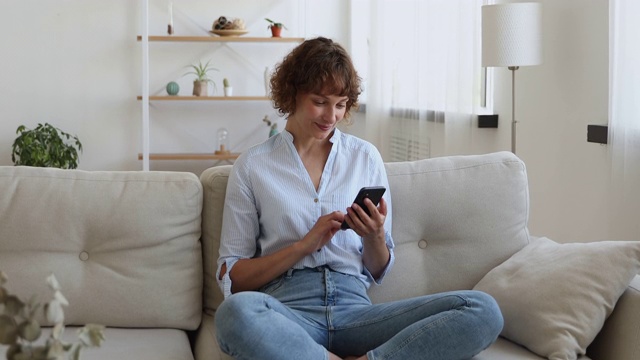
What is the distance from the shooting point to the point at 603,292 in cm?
209

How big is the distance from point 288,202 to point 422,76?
3.10 metres

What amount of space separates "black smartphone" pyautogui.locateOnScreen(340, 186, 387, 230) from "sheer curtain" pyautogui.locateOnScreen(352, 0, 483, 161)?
8.27 feet

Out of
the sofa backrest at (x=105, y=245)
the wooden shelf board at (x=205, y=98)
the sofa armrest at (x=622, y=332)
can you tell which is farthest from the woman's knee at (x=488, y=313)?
the wooden shelf board at (x=205, y=98)

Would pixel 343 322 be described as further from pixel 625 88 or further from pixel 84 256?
pixel 625 88

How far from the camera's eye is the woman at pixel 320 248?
78.5 inches

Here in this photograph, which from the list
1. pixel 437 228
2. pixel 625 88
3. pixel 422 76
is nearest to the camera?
pixel 437 228

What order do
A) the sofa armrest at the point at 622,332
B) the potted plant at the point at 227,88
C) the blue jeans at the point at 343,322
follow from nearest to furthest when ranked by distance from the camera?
the blue jeans at the point at 343,322 < the sofa armrest at the point at 622,332 < the potted plant at the point at 227,88

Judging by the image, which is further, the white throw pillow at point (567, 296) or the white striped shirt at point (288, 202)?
the white striped shirt at point (288, 202)

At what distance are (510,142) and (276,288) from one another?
2435 mm

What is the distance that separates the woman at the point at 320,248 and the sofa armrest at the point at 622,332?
28 cm

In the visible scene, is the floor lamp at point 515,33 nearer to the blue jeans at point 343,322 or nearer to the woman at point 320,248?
the woman at point 320,248

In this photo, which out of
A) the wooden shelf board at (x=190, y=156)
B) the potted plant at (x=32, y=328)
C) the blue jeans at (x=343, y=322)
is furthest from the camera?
the wooden shelf board at (x=190, y=156)

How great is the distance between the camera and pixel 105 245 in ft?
7.52

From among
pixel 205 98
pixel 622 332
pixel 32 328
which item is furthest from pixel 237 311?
pixel 205 98
